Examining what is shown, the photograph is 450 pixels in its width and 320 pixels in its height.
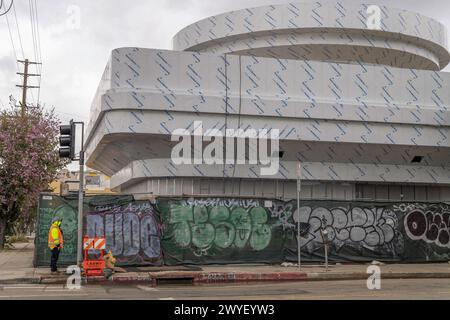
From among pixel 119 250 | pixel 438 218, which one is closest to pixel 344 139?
pixel 438 218

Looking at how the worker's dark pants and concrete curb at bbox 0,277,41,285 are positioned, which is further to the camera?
the worker's dark pants

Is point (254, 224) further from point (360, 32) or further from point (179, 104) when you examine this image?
point (360, 32)

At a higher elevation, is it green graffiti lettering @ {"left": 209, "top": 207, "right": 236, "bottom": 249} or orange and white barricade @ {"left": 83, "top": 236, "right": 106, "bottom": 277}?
green graffiti lettering @ {"left": 209, "top": 207, "right": 236, "bottom": 249}

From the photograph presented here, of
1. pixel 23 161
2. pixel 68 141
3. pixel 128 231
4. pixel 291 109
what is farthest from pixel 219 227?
pixel 23 161

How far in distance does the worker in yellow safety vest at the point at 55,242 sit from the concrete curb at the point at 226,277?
871mm

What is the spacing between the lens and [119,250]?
18.9 m

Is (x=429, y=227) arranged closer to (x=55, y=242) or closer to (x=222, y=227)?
(x=222, y=227)

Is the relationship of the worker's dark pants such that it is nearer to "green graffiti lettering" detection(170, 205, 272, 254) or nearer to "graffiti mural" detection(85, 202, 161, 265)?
"graffiti mural" detection(85, 202, 161, 265)

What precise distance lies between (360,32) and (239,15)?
651cm

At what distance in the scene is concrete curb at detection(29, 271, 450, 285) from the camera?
648 inches

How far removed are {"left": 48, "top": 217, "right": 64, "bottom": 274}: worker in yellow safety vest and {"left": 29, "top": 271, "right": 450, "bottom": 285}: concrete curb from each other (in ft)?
2.86

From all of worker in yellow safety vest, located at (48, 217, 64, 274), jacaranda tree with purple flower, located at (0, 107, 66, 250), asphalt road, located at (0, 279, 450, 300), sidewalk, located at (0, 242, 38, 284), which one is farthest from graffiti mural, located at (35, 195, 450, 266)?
jacaranda tree with purple flower, located at (0, 107, 66, 250)

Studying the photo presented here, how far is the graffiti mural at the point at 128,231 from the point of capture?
746 inches
